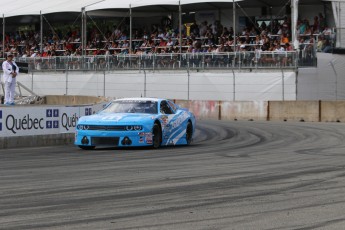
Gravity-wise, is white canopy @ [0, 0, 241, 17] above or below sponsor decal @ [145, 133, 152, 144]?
above

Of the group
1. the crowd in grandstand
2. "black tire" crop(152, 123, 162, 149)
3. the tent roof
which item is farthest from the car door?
the tent roof

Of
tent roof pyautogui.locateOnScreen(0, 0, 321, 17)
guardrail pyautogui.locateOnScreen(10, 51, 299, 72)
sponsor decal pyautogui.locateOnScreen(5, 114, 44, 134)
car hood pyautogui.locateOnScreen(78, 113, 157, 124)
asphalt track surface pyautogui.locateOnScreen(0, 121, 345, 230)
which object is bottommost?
asphalt track surface pyautogui.locateOnScreen(0, 121, 345, 230)

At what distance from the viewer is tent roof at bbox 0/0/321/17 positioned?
128 feet

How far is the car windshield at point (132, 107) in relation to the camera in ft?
64.0

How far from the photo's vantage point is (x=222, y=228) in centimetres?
784

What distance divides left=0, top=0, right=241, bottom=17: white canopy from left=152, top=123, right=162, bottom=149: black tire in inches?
736

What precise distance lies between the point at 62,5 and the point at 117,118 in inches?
1056

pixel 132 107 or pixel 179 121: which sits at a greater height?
pixel 132 107

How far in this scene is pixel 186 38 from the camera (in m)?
40.1

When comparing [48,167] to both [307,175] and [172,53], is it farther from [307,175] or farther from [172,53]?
[172,53]

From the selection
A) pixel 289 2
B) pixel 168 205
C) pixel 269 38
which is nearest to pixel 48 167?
pixel 168 205

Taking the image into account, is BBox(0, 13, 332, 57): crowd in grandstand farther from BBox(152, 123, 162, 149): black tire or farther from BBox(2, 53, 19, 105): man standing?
BBox(152, 123, 162, 149): black tire

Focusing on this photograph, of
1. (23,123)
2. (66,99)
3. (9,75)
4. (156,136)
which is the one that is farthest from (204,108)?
(156,136)

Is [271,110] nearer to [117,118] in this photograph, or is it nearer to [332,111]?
[332,111]
